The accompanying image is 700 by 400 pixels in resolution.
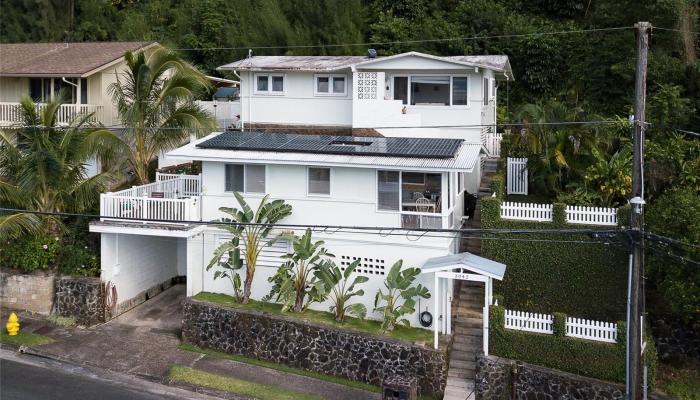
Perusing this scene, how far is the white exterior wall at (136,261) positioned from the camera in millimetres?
21109

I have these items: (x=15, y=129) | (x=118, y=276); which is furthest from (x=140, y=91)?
(x=118, y=276)

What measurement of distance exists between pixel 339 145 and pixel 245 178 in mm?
2959

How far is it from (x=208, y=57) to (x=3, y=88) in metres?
16.0

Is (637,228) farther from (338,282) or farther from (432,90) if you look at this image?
(432,90)

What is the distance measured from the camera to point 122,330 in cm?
2045

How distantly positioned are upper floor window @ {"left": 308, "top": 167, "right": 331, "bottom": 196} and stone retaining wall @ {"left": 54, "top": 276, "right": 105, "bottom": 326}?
23.1 ft

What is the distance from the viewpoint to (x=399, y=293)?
1831 cm

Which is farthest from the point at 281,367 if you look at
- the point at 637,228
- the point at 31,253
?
the point at 637,228

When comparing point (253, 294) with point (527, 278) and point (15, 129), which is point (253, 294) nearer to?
point (527, 278)

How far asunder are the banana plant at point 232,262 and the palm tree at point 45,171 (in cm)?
520

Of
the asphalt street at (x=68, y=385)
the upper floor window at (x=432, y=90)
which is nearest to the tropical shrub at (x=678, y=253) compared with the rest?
the upper floor window at (x=432, y=90)

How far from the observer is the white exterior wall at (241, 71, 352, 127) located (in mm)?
26125

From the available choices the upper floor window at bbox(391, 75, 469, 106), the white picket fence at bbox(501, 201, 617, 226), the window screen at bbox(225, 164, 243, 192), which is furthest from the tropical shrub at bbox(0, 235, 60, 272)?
the white picket fence at bbox(501, 201, 617, 226)

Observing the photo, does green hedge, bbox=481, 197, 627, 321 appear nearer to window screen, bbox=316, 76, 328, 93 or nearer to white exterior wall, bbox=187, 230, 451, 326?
white exterior wall, bbox=187, 230, 451, 326
